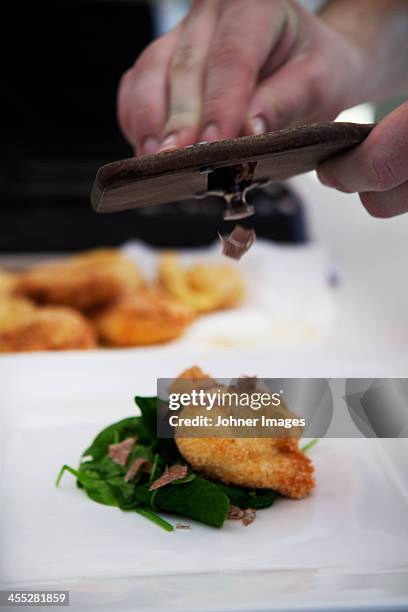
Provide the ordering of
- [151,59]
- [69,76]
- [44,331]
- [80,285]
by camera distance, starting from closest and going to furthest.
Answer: [151,59] < [44,331] < [80,285] < [69,76]

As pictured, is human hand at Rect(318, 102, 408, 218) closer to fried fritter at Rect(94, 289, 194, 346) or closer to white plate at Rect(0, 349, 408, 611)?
white plate at Rect(0, 349, 408, 611)

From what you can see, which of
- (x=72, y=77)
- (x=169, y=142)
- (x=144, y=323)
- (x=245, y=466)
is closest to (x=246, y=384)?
(x=245, y=466)

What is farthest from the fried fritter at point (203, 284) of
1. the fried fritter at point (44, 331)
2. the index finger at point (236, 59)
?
the index finger at point (236, 59)

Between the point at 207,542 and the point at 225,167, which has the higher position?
the point at 225,167

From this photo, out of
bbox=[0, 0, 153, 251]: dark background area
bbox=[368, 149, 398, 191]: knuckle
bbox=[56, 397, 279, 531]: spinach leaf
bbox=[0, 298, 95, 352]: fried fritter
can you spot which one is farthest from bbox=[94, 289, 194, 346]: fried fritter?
bbox=[0, 0, 153, 251]: dark background area

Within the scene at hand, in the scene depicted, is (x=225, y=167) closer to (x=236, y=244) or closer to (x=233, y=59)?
(x=236, y=244)

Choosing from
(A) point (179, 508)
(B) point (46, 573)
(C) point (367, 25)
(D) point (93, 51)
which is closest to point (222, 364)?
(A) point (179, 508)
